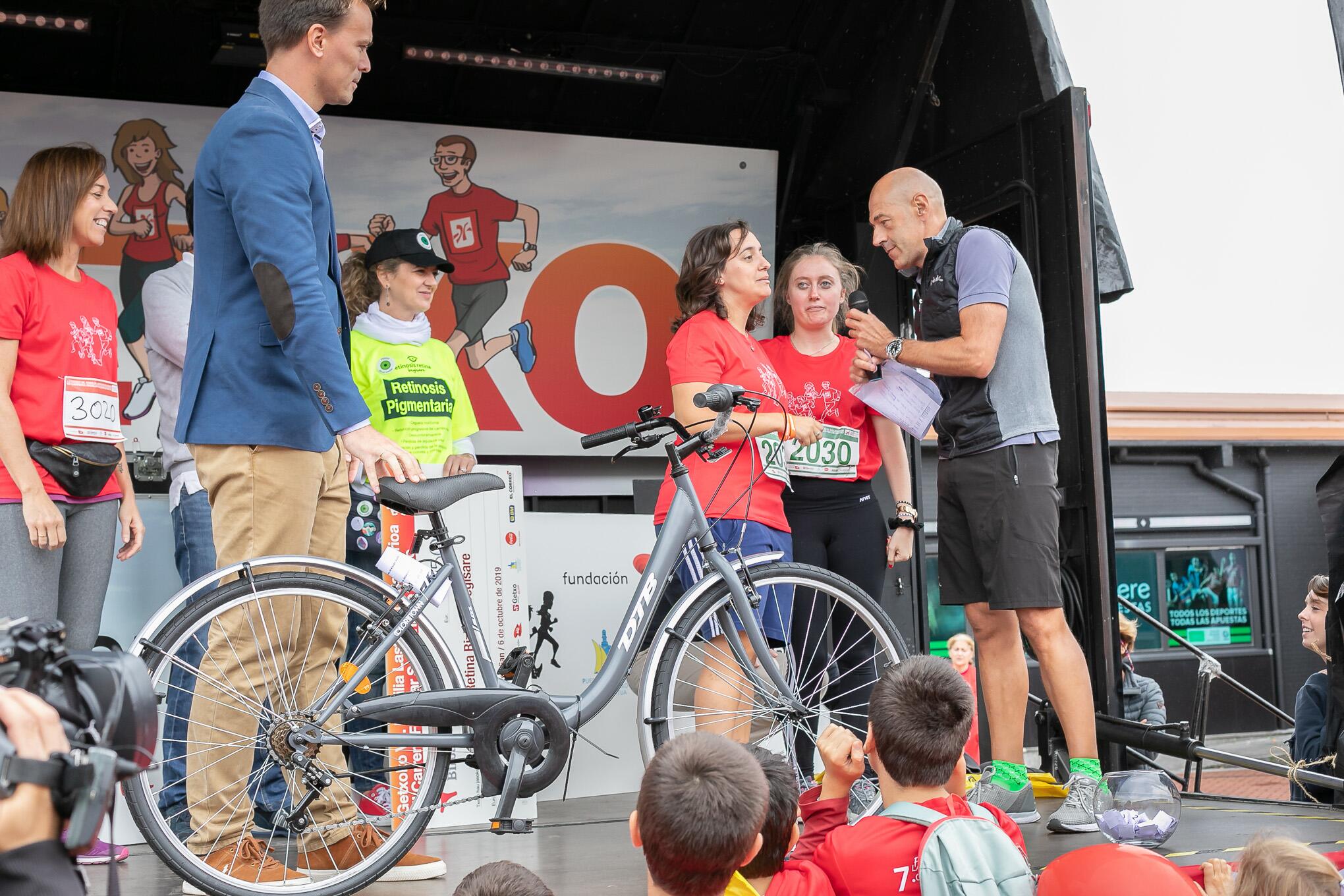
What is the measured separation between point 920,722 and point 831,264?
2.02m

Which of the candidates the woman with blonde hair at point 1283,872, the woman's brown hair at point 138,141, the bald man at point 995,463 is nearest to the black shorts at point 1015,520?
the bald man at point 995,463

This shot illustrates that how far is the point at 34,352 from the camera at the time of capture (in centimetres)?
279

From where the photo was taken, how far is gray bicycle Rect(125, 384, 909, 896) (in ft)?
7.43

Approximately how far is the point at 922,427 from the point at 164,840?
82.2 inches

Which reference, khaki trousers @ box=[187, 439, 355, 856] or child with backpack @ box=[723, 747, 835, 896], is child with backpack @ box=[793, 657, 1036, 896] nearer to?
child with backpack @ box=[723, 747, 835, 896]

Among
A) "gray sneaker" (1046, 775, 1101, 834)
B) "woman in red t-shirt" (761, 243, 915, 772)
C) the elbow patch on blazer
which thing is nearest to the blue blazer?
the elbow patch on blazer

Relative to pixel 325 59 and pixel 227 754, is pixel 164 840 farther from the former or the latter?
pixel 325 59

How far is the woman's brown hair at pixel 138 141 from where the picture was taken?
14.9 ft

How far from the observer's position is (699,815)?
1.48 m

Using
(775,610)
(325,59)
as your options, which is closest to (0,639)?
(325,59)

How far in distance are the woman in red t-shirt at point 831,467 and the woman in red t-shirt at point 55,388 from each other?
179 centimetres

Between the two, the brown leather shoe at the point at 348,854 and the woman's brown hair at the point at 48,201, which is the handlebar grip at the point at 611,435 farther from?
the woman's brown hair at the point at 48,201

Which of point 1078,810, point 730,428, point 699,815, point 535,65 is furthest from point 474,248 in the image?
point 699,815

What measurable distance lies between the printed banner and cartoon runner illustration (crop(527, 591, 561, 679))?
0.71 metres
